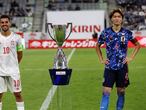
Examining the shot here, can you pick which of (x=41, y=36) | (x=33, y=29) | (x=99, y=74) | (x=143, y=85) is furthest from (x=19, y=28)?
(x=143, y=85)

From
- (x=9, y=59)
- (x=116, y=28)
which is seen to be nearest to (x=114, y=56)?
(x=116, y=28)

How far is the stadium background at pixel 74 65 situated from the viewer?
1251 centimetres

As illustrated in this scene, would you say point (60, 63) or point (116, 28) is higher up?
point (116, 28)

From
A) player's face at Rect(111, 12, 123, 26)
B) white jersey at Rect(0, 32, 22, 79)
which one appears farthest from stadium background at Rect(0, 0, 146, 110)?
player's face at Rect(111, 12, 123, 26)

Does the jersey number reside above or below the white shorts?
above

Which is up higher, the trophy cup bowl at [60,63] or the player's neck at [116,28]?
the player's neck at [116,28]

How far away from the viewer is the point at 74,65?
23.3 metres

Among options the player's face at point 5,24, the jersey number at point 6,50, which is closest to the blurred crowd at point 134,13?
the jersey number at point 6,50

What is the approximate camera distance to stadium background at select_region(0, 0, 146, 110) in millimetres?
12508

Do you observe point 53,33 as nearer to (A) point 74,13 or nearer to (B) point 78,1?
(A) point 74,13

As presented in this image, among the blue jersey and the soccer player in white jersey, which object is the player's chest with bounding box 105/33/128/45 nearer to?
the blue jersey

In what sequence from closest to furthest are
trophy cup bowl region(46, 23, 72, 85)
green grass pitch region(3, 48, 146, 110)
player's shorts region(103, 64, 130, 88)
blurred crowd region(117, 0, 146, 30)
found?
1. trophy cup bowl region(46, 23, 72, 85)
2. player's shorts region(103, 64, 130, 88)
3. green grass pitch region(3, 48, 146, 110)
4. blurred crowd region(117, 0, 146, 30)

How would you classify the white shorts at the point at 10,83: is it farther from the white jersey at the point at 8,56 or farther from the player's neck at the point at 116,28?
the player's neck at the point at 116,28

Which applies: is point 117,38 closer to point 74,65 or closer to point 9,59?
point 9,59
